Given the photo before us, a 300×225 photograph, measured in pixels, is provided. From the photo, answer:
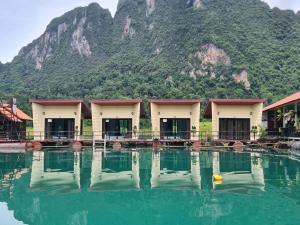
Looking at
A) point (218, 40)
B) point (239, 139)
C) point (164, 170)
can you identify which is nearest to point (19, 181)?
point (164, 170)

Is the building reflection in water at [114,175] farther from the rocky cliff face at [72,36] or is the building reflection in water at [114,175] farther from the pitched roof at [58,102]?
the rocky cliff face at [72,36]

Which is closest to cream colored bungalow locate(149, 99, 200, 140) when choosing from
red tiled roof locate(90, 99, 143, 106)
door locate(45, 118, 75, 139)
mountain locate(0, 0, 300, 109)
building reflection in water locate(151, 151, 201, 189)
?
red tiled roof locate(90, 99, 143, 106)

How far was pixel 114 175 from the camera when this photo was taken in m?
14.1

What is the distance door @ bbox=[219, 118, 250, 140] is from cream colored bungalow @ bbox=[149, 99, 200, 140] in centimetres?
202

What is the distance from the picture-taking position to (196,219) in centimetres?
779

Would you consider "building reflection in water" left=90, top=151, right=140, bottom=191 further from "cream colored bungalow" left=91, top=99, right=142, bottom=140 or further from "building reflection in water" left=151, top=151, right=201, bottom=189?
"cream colored bungalow" left=91, top=99, right=142, bottom=140

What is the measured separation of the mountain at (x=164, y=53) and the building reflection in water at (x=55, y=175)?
4088 centimetres

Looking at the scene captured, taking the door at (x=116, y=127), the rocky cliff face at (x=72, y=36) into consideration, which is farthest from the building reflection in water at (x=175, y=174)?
the rocky cliff face at (x=72, y=36)

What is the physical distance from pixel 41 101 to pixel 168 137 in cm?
965

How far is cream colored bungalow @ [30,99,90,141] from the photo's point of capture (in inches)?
1171

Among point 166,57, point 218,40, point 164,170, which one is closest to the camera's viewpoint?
point 164,170

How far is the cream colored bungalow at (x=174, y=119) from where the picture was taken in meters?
29.4

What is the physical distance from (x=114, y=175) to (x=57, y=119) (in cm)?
1744

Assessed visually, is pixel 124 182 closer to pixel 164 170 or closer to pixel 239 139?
pixel 164 170
